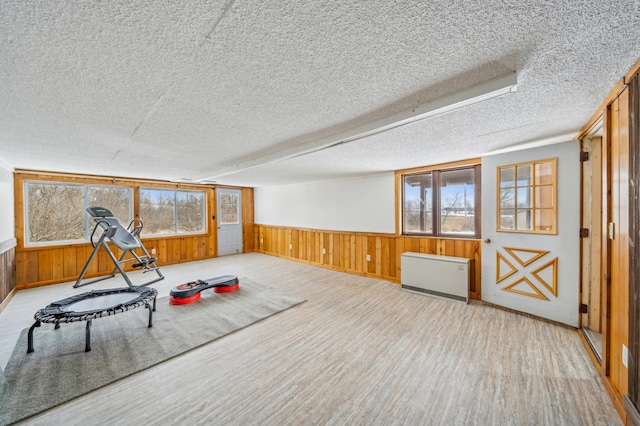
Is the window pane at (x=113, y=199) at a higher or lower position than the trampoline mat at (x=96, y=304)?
higher

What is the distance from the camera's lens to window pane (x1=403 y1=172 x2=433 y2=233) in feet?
14.4

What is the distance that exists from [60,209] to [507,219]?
26.1 ft

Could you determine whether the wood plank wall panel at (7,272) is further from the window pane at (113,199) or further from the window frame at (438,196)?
the window frame at (438,196)

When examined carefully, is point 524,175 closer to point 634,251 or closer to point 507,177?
point 507,177

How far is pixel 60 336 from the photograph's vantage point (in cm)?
259

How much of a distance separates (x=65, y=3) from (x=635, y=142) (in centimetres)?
293

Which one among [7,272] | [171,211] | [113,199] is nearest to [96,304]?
[7,272]

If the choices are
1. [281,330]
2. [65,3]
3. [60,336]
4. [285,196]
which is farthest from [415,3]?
[285,196]

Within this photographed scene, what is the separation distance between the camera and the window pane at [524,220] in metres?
3.05

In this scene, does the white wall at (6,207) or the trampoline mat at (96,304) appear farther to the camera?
the white wall at (6,207)

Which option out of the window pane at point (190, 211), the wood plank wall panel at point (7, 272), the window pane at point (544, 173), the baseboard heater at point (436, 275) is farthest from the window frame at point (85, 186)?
the window pane at point (544, 173)

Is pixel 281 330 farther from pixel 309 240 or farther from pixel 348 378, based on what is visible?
pixel 309 240

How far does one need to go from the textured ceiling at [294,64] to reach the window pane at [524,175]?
2.69ft

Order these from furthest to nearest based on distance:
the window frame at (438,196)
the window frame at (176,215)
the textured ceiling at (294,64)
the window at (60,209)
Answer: the window frame at (176,215)
the window at (60,209)
the window frame at (438,196)
the textured ceiling at (294,64)
